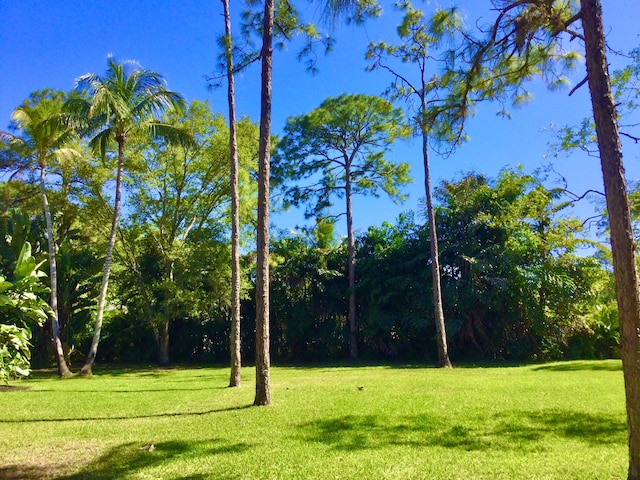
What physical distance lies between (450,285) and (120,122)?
13.2m

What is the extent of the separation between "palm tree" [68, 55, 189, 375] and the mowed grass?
6.26 metres

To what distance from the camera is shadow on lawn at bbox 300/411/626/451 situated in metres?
5.17

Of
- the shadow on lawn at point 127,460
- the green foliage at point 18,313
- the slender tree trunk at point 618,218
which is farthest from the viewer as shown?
the shadow on lawn at point 127,460

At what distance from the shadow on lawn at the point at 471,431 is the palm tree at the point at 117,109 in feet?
37.8

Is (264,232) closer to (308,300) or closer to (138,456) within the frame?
(138,456)

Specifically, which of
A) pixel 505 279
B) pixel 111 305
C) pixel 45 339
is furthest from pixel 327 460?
pixel 111 305

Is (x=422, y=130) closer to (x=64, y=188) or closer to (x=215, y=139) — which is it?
(x=215, y=139)

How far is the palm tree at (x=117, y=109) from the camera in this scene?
14.1m

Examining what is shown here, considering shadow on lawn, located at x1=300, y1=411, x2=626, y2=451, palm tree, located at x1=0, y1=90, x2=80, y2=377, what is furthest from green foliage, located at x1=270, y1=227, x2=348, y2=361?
shadow on lawn, located at x1=300, y1=411, x2=626, y2=451

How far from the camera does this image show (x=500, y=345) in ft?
56.1

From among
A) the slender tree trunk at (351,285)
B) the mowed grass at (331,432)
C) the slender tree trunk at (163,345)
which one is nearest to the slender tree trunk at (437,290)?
the mowed grass at (331,432)

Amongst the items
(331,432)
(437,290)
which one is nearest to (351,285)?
(437,290)

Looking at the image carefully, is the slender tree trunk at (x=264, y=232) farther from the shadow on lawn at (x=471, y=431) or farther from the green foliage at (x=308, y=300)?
the green foliage at (x=308, y=300)

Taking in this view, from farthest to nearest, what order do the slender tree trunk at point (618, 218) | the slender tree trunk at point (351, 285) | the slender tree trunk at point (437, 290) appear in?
the slender tree trunk at point (351, 285) → the slender tree trunk at point (437, 290) → the slender tree trunk at point (618, 218)
